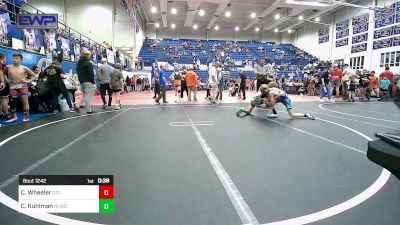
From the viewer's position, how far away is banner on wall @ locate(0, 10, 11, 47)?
8.32 metres

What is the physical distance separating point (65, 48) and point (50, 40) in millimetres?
1634

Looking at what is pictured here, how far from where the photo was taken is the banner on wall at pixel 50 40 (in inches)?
432

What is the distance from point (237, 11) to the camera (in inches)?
1275

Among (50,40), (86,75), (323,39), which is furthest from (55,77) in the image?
(323,39)

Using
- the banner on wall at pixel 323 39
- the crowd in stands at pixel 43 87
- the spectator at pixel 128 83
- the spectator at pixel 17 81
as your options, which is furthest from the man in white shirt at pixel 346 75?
the banner on wall at pixel 323 39

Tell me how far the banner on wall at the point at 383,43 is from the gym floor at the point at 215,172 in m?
21.6

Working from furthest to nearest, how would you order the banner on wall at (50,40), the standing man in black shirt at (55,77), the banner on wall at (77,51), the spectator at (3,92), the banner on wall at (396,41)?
the banner on wall at (396,41)
the banner on wall at (77,51)
the banner on wall at (50,40)
the standing man in black shirt at (55,77)
the spectator at (3,92)

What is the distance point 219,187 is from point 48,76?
7.38 m

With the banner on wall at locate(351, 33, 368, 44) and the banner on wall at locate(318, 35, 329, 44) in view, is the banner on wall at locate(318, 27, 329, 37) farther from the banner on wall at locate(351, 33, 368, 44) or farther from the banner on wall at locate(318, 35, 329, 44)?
the banner on wall at locate(351, 33, 368, 44)

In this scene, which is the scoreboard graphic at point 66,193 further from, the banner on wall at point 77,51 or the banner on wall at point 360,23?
the banner on wall at point 360,23

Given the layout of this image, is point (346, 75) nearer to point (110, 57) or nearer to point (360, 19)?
point (110, 57)

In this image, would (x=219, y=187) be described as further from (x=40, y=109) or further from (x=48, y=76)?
(x=40, y=109)

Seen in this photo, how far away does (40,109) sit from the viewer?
30.3 feet

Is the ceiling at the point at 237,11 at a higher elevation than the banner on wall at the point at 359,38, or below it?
higher
